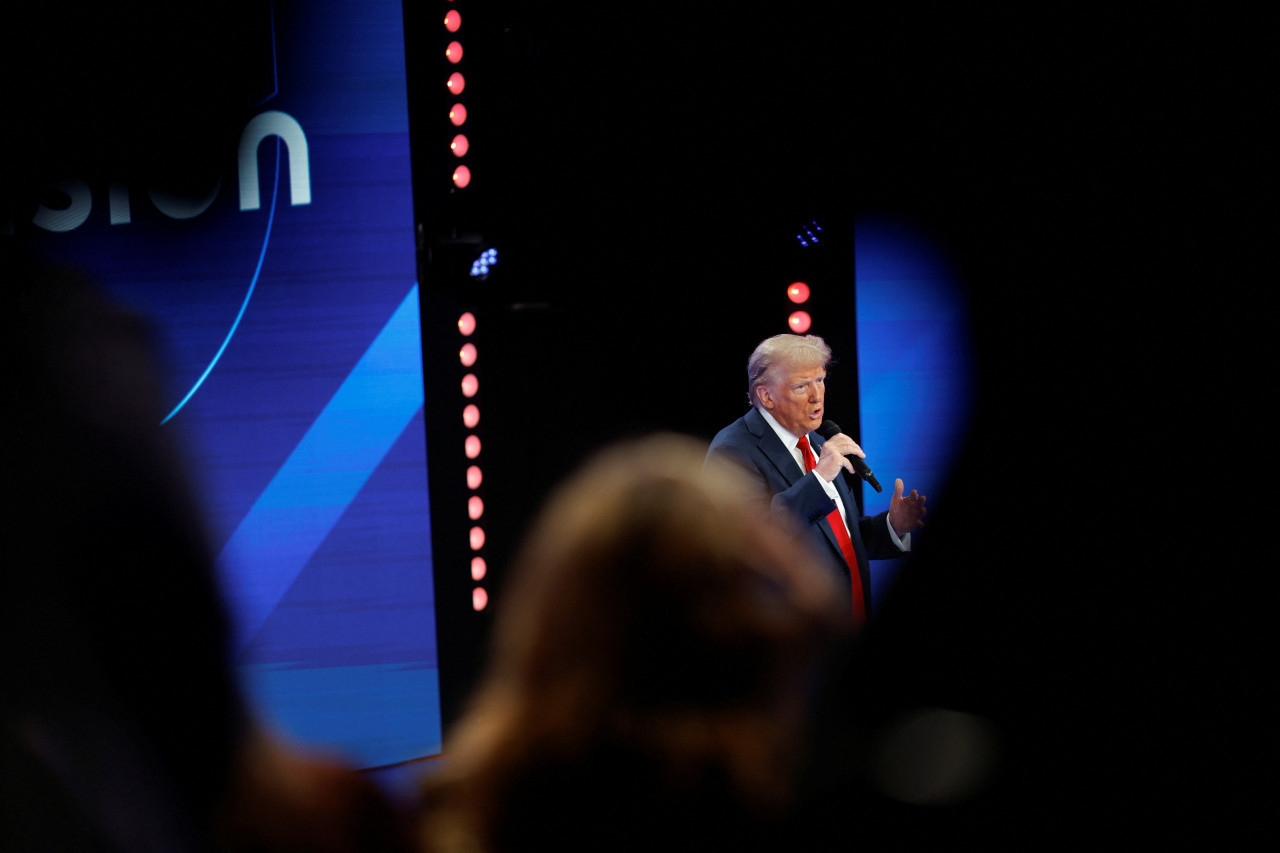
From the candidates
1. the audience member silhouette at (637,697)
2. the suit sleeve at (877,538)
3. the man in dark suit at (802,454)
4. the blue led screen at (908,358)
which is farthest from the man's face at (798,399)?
the audience member silhouette at (637,697)

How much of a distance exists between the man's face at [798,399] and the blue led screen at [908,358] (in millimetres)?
590

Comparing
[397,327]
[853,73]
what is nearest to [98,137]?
[397,327]

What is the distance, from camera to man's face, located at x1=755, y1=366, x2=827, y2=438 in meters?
2.13

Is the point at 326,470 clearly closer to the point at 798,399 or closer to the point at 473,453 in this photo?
the point at 473,453

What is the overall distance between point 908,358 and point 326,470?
1664 mm

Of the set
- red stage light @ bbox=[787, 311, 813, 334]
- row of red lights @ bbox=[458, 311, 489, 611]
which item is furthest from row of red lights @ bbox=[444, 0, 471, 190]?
red stage light @ bbox=[787, 311, 813, 334]

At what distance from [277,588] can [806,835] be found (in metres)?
1.72

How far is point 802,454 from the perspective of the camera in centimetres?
214

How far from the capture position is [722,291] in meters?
2.27

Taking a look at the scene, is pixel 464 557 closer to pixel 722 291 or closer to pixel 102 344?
pixel 722 291

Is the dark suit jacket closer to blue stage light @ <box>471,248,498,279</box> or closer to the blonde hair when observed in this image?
the blonde hair

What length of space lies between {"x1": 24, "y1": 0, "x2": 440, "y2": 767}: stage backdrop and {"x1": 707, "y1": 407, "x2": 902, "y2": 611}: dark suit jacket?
2.53 ft

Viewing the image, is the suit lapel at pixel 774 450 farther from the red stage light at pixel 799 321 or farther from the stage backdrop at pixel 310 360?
the stage backdrop at pixel 310 360

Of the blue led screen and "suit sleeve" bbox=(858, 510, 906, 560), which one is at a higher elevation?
the blue led screen
